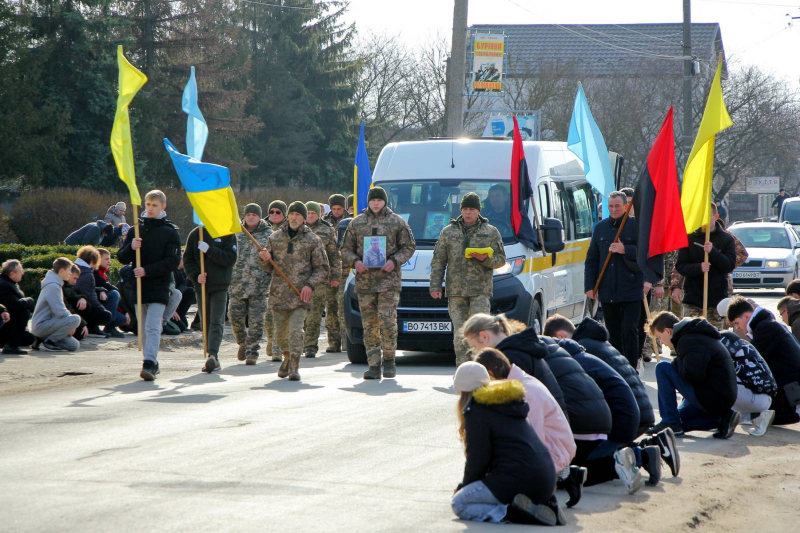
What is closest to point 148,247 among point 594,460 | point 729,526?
point 594,460

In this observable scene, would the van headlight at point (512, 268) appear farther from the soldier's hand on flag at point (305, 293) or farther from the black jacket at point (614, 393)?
the black jacket at point (614, 393)

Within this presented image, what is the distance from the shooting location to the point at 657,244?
1221 cm

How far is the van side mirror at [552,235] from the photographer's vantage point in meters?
13.6

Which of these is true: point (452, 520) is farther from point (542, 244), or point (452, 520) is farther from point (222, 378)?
point (542, 244)

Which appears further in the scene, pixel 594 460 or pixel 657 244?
pixel 657 244

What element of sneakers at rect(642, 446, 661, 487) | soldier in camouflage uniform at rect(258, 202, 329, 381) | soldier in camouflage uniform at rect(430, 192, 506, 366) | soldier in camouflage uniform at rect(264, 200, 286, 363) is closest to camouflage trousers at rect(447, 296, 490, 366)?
soldier in camouflage uniform at rect(430, 192, 506, 366)

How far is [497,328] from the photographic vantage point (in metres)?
6.91

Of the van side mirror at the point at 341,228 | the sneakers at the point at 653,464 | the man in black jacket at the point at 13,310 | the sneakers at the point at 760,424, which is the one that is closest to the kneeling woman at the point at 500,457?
the sneakers at the point at 653,464

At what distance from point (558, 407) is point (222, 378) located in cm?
662

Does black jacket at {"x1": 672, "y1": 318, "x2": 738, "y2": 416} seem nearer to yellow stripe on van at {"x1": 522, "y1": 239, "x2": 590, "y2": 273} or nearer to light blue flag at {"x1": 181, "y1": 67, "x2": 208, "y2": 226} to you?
yellow stripe on van at {"x1": 522, "y1": 239, "x2": 590, "y2": 273}

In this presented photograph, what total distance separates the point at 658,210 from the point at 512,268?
195 centimetres

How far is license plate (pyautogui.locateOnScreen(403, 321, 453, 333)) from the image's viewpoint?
13531mm

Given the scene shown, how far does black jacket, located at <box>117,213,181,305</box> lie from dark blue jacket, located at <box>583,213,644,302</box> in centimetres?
458

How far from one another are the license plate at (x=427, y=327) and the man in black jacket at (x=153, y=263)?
302 centimetres
